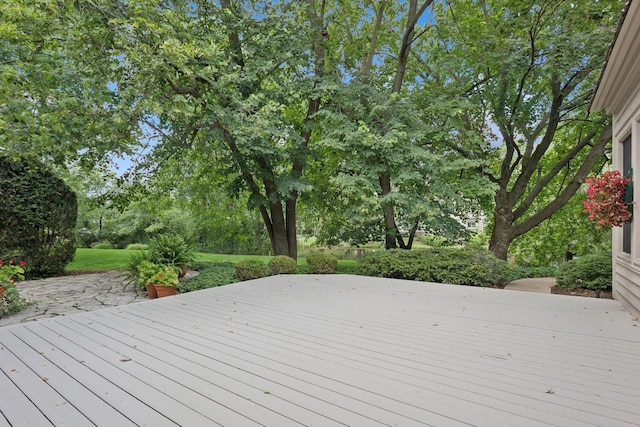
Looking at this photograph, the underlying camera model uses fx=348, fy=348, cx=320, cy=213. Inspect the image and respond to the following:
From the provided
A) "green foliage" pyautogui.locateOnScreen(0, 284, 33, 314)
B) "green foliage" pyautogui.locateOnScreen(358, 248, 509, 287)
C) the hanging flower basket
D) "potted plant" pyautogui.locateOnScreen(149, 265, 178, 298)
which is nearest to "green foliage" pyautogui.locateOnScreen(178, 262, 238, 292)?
"potted plant" pyautogui.locateOnScreen(149, 265, 178, 298)

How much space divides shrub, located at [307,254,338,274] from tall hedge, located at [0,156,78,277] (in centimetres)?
533

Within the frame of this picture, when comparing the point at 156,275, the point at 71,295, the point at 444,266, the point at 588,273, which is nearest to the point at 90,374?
the point at 156,275

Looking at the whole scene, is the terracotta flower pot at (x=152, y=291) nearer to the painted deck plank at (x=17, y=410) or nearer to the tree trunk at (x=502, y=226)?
the painted deck plank at (x=17, y=410)

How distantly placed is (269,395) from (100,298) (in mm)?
4589

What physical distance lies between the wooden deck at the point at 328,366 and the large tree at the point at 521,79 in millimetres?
4941

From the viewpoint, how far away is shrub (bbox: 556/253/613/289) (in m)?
5.39

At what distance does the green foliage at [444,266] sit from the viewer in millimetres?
6176

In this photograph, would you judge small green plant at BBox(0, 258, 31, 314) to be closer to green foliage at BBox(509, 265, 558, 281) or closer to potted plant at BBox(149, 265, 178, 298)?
potted plant at BBox(149, 265, 178, 298)

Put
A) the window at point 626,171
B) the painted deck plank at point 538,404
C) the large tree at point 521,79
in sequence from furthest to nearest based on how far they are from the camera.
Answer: the large tree at point 521,79
the window at point 626,171
the painted deck plank at point 538,404

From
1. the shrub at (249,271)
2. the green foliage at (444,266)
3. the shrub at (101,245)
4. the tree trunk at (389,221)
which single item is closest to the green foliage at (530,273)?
the green foliage at (444,266)

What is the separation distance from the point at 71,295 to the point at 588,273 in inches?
328

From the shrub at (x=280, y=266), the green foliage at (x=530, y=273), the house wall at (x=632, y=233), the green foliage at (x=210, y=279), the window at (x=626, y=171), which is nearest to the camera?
the house wall at (x=632, y=233)

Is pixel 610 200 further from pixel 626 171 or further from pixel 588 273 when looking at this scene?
pixel 588 273

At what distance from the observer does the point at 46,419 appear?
1.89 m
